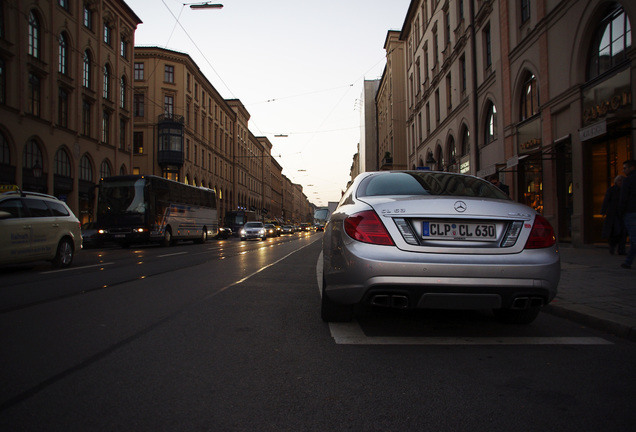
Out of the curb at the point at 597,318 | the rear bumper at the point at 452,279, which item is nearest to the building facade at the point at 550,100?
the curb at the point at 597,318

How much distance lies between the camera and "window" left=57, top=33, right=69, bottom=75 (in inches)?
1067

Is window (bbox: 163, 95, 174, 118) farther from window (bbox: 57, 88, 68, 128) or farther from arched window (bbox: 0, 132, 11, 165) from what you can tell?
arched window (bbox: 0, 132, 11, 165)

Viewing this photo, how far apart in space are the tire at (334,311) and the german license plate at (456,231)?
1.16 metres

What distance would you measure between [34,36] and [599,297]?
29515 mm

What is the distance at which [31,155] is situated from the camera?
2475cm

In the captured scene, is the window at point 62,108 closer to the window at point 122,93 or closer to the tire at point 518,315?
the window at point 122,93

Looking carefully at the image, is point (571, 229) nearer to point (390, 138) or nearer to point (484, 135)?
point (484, 135)

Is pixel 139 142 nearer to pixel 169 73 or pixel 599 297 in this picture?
pixel 169 73

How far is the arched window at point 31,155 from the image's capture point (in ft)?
79.4

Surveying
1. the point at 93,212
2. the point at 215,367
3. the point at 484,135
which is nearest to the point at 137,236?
the point at 93,212

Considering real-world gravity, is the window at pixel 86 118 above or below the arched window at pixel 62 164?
above

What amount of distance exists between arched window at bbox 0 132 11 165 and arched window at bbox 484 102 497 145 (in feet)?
78.0

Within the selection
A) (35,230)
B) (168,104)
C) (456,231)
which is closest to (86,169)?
(168,104)

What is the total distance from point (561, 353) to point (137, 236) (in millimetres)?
18855
